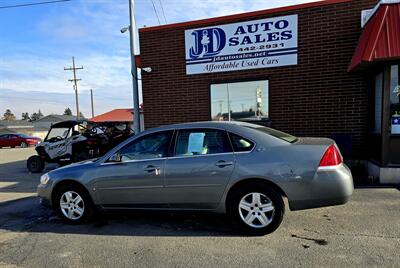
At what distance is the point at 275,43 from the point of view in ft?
29.8

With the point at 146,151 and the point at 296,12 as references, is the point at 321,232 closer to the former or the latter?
the point at 146,151

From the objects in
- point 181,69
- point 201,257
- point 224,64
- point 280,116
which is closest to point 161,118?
point 181,69

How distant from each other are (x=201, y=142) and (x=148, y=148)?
86 cm

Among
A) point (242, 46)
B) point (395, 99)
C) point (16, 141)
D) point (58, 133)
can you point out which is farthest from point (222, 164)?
point (16, 141)

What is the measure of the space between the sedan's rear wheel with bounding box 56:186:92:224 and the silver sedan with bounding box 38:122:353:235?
2 cm

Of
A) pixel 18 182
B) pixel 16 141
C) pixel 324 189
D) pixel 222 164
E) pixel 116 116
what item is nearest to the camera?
pixel 324 189

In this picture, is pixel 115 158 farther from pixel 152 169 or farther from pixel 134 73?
pixel 134 73

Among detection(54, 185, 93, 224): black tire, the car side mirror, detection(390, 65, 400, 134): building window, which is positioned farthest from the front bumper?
detection(390, 65, 400, 134): building window

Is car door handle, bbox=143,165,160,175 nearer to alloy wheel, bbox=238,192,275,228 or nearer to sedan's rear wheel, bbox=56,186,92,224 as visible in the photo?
sedan's rear wheel, bbox=56,186,92,224

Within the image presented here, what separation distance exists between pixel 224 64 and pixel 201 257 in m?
6.86

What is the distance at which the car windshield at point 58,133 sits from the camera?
11.4m

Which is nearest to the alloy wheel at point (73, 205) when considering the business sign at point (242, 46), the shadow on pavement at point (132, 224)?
the shadow on pavement at point (132, 224)

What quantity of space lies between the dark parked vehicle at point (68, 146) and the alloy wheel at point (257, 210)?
782 centimetres

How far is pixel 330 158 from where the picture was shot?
4.35 m
